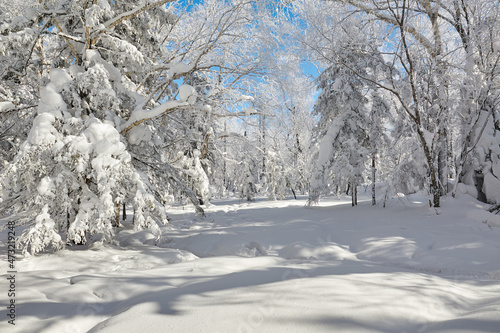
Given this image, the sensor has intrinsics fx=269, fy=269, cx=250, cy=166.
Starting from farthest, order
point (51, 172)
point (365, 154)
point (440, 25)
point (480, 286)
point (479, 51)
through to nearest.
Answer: point (365, 154) < point (440, 25) < point (479, 51) < point (51, 172) < point (480, 286)

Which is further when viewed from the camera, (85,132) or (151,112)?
(151,112)

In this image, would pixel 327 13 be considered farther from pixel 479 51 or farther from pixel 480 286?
pixel 480 286

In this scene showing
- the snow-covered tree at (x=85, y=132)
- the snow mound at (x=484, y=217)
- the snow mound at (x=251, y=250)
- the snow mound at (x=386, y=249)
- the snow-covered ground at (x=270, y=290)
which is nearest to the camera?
the snow-covered ground at (x=270, y=290)

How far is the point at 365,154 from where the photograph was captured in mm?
11227

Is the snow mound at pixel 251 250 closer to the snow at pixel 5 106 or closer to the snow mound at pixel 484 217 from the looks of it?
the snow mound at pixel 484 217

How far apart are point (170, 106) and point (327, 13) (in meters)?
6.44

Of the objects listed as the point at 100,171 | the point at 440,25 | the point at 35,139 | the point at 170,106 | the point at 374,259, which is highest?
the point at 440,25

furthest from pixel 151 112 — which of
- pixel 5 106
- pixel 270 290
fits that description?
pixel 270 290

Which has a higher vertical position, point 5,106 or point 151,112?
point 5,106

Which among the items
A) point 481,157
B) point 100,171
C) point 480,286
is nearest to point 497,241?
point 480,286

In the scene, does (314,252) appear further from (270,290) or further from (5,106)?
(5,106)

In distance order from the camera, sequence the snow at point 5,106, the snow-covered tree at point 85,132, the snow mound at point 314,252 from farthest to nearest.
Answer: the snow mound at point 314,252 → the snow at point 5,106 → the snow-covered tree at point 85,132

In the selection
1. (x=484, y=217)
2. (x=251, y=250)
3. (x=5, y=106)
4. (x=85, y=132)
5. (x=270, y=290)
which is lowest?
(x=251, y=250)

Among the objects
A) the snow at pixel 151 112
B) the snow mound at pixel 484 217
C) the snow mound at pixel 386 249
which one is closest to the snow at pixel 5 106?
the snow at pixel 151 112
